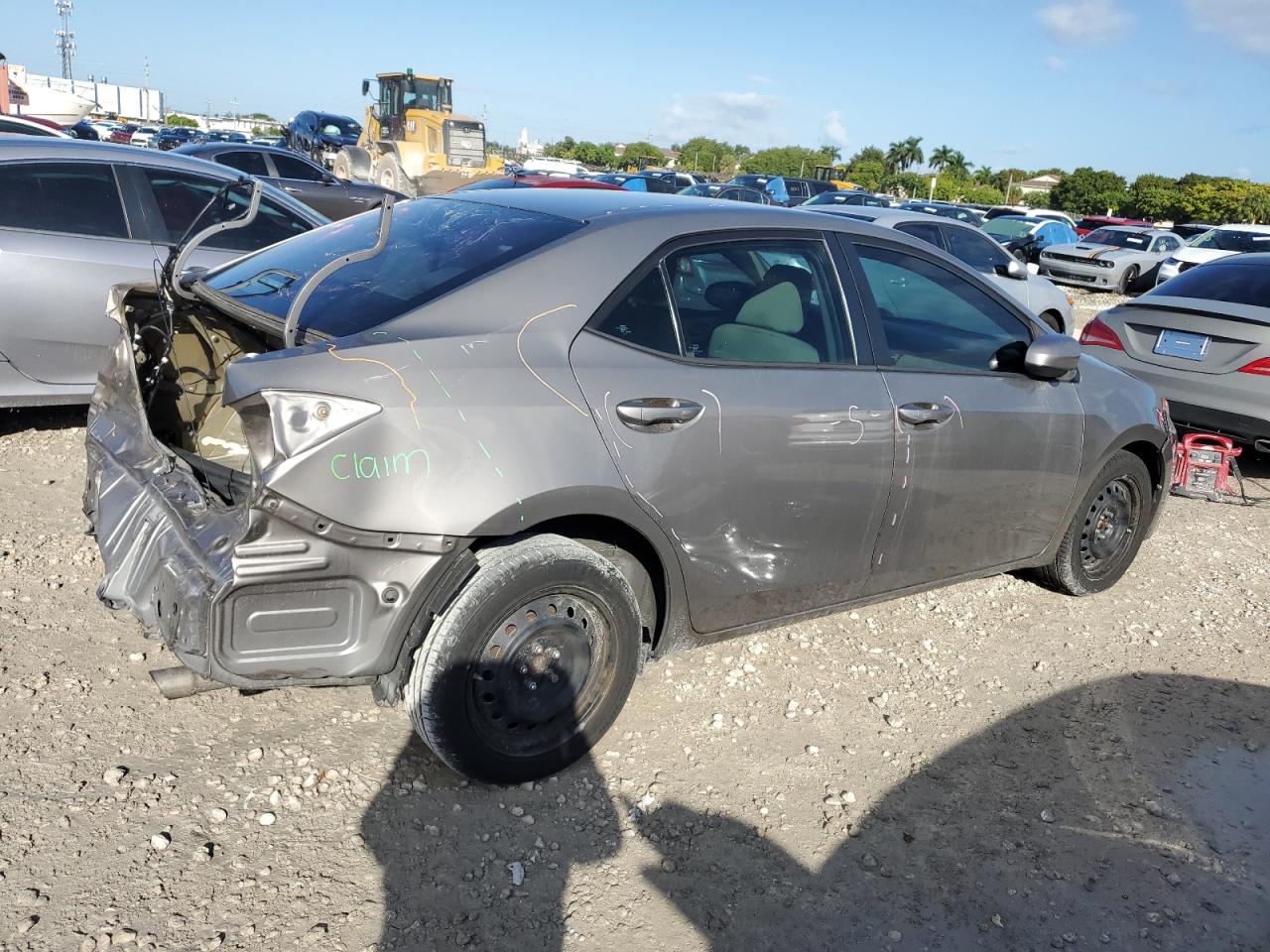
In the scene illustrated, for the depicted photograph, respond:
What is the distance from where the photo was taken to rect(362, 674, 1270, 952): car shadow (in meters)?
2.68

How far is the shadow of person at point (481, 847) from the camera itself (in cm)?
257

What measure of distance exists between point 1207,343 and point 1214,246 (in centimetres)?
1798

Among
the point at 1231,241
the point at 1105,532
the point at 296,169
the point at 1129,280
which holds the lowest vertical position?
the point at 1105,532

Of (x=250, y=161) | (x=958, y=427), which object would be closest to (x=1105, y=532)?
(x=958, y=427)

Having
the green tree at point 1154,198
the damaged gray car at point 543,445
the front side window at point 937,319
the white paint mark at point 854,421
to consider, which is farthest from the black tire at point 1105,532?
the green tree at point 1154,198

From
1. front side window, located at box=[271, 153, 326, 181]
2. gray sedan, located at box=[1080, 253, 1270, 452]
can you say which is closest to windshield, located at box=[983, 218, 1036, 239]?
front side window, located at box=[271, 153, 326, 181]

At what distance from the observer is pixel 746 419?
10.6 feet

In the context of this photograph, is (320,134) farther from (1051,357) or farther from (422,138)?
(1051,357)

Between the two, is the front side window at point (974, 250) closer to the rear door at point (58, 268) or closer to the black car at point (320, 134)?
the rear door at point (58, 268)

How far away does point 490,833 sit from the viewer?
2922mm

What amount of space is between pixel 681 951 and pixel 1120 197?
6423 cm

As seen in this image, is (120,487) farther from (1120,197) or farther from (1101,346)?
(1120,197)

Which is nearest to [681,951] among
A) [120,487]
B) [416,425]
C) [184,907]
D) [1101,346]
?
[184,907]

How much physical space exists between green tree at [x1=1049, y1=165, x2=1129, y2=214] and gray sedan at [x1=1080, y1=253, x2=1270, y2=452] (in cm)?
5724
